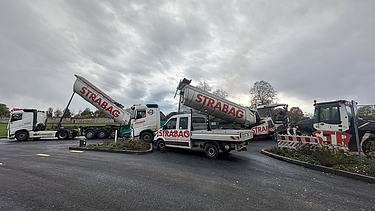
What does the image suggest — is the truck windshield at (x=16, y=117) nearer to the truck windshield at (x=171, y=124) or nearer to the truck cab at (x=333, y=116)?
the truck windshield at (x=171, y=124)

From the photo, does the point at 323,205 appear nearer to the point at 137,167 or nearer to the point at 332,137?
the point at 137,167

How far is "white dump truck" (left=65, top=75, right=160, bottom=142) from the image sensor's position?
11555 mm

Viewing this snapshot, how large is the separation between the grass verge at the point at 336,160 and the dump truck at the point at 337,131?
36.3 inches

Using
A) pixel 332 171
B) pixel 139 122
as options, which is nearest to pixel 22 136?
pixel 139 122

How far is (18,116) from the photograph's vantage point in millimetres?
13859

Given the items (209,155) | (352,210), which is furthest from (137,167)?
(352,210)

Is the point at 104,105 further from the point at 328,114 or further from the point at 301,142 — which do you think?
the point at 328,114

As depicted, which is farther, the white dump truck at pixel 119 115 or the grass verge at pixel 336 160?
the white dump truck at pixel 119 115

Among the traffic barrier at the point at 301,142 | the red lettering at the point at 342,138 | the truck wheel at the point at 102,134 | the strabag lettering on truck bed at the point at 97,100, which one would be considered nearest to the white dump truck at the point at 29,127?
the truck wheel at the point at 102,134

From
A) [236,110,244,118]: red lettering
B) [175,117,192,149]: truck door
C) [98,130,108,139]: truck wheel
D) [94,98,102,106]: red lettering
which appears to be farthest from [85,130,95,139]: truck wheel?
[236,110,244,118]: red lettering

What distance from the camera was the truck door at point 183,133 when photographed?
7.80 m

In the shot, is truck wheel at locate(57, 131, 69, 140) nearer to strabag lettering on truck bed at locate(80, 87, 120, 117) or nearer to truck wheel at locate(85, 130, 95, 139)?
truck wheel at locate(85, 130, 95, 139)

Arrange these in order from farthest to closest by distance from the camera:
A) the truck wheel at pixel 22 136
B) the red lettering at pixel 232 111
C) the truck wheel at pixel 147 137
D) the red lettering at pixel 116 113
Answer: the red lettering at pixel 116 113 → the truck wheel at pixel 22 136 → the red lettering at pixel 232 111 → the truck wheel at pixel 147 137

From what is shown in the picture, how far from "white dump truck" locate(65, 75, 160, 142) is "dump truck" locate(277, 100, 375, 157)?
8.55 m
